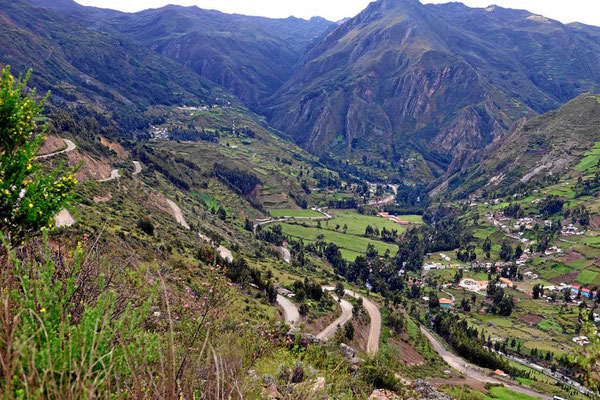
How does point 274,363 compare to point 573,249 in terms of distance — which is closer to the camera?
point 274,363

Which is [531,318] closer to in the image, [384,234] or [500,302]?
[500,302]

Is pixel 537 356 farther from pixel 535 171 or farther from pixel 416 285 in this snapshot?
pixel 535 171

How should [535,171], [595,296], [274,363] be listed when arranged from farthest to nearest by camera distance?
1. [535,171]
2. [595,296]
3. [274,363]

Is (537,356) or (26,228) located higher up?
(26,228)

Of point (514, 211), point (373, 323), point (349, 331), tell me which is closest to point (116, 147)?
point (373, 323)

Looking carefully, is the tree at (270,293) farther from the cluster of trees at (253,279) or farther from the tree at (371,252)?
the tree at (371,252)

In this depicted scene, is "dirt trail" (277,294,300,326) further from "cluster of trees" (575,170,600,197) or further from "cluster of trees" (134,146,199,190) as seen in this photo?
"cluster of trees" (575,170,600,197)

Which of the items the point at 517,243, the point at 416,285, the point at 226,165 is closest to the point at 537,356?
the point at 416,285
